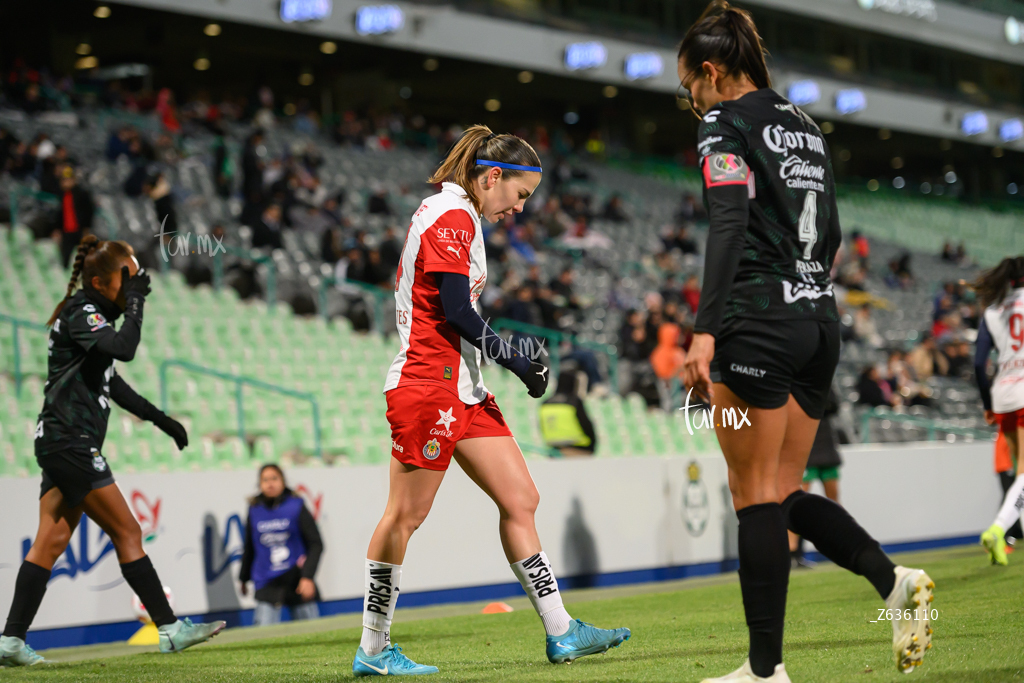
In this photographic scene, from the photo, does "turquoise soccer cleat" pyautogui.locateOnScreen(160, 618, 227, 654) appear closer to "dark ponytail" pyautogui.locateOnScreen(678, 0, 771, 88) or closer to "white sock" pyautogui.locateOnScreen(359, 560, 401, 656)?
"white sock" pyautogui.locateOnScreen(359, 560, 401, 656)

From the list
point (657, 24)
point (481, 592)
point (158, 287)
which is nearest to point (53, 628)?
point (481, 592)

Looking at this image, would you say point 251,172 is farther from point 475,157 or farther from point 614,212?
point 475,157

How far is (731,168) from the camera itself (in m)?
3.13

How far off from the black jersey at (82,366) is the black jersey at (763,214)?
3.12 m

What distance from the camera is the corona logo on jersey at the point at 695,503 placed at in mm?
10516

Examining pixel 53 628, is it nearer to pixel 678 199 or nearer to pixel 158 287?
pixel 158 287

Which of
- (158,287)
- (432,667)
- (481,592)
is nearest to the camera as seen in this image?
(432,667)

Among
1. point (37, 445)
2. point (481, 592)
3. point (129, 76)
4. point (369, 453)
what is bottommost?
point (481, 592)

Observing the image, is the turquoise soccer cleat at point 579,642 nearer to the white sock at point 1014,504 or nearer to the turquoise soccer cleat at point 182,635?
the turquoise soccer cleat at point 182,635

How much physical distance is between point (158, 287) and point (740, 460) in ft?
37.0

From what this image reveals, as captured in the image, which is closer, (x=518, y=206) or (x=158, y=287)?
(x=518, y=206)

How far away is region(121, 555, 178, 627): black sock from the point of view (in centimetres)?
538

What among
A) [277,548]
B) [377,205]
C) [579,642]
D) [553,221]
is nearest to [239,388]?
[277,548]

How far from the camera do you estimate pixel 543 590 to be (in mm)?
4133
